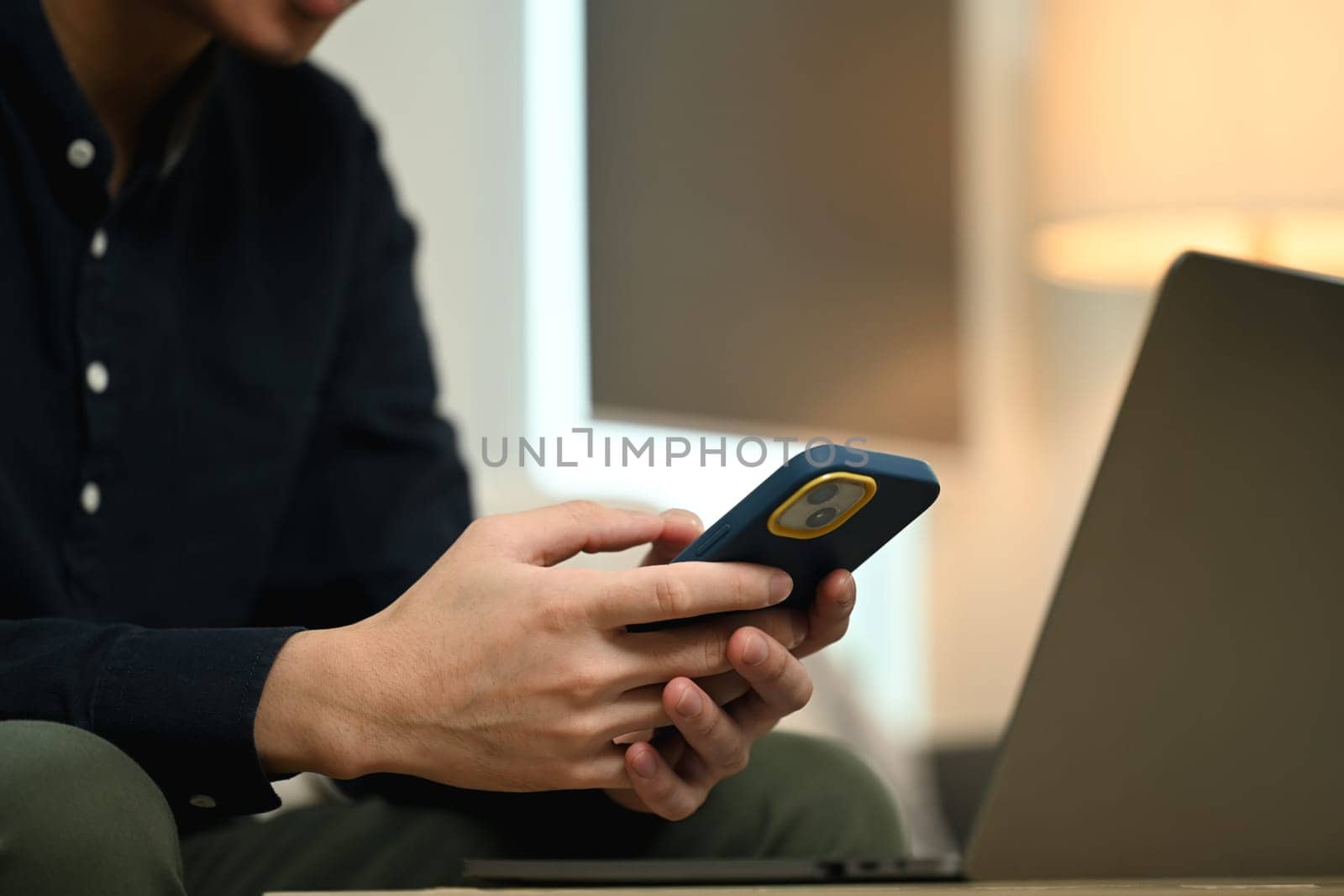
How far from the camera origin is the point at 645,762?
1.84 feet

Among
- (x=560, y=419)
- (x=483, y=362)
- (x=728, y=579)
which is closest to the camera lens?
(x=728, y=579)

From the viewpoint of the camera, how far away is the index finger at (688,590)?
471 millimetres

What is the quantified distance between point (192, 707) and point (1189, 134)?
1.54 meters

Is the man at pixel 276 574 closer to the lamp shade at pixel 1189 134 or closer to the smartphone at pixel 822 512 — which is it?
the smartphone at pixel 822 512

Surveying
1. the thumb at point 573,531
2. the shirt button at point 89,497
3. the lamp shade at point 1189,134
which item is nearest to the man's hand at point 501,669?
the thumb at point 573,531

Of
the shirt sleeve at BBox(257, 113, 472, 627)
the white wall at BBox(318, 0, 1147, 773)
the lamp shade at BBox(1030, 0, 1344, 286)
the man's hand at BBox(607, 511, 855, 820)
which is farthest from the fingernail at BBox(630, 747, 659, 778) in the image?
the lamp shade at BBox(1030, 0, 1344, 286)

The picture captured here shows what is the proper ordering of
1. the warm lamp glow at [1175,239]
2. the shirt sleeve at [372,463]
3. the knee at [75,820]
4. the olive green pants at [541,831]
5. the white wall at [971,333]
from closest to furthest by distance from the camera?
the knee at [75,820] < the olive green pants at [541,831] < the shirt sleeve at [372,463] < the white wall at [971,333] < the warm lamp glow at [1175,239]

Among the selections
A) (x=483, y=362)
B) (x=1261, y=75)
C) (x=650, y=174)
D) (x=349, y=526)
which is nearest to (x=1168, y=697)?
(x=349, y=526)

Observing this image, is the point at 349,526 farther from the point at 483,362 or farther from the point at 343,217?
the point at 483,362

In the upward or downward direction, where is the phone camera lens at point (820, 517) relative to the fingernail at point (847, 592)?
upward

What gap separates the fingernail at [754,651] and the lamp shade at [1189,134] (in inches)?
50.5

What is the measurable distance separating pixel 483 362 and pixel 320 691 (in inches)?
39.9

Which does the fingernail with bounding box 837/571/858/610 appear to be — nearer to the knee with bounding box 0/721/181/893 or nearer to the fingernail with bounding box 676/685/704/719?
the fingernail with bounding box 676/685/704/719

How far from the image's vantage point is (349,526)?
0.91m
